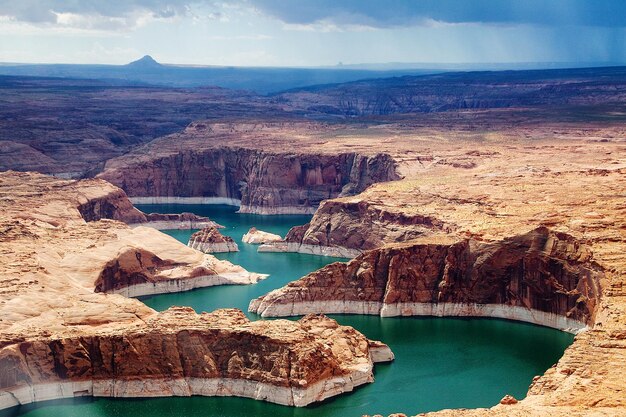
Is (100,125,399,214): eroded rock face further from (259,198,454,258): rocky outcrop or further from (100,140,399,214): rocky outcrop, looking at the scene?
(259,198,454,258): rocky outcrop

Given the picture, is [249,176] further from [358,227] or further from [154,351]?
[154,351]

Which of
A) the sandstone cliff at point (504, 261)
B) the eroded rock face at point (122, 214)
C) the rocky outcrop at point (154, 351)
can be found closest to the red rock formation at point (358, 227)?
the sandstone cliff at point (504, 261)

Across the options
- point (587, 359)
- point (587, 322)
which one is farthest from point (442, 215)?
point (587, 359)

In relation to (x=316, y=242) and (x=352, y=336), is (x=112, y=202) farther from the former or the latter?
(x=352, y=336)

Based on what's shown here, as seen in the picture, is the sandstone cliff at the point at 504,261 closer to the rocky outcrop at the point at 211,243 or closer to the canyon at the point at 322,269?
the canyon at the point at 322,269

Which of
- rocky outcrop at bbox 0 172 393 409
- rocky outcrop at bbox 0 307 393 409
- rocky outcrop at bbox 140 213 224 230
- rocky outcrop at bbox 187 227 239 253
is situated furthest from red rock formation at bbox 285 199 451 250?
rocky outcrop at bbox 0 307 393 409
